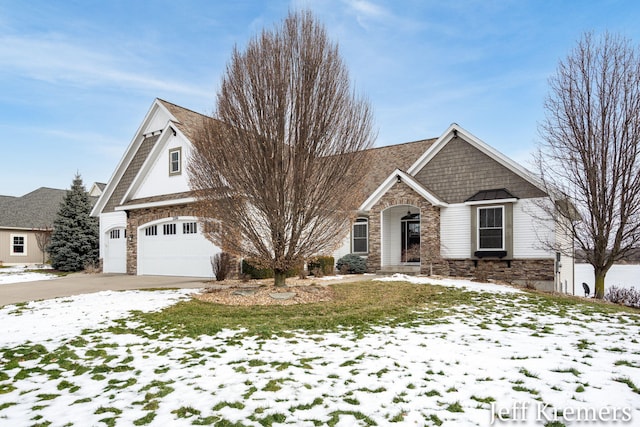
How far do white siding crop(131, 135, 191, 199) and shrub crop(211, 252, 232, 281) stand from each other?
4.08 metres

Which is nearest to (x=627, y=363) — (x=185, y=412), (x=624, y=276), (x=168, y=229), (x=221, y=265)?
(x=185, y=412)

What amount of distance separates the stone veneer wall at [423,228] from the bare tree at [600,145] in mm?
4659

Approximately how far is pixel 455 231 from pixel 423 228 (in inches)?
50.0

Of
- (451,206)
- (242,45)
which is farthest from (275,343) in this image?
(451,206)

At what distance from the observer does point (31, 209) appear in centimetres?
3002

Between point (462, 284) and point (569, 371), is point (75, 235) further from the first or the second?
point (569, 371)

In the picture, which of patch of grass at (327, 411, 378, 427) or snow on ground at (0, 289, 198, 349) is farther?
snow on ground at (0, 289, 198, 349)

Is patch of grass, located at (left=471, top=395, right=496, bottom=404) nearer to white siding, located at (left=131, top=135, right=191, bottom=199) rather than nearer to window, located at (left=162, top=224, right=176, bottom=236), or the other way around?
white siding, located at (left=131, top=135, right=191, bottom=199)

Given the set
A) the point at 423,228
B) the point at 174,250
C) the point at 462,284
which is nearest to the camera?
the point at 462,284

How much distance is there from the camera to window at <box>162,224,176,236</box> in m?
17.6

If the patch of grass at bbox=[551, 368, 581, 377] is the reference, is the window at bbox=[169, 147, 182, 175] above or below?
above

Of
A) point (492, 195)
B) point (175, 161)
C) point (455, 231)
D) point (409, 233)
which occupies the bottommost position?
point (409, 233)

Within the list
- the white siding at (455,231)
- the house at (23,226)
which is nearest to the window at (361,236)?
the white siding at (455,231)

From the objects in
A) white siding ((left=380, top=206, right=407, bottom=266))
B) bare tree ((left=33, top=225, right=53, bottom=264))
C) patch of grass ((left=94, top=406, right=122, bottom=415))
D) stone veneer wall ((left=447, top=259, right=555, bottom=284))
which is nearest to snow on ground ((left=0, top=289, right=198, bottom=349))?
patch of grass ((left=94, top=406, right=122, bottom=415))
